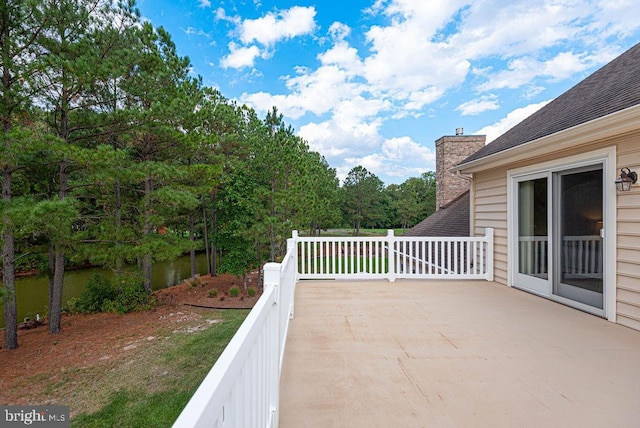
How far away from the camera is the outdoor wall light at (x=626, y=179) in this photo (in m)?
3.08

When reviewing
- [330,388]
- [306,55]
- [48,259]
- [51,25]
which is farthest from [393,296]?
[306,55]

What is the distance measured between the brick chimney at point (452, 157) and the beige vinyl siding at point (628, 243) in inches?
287

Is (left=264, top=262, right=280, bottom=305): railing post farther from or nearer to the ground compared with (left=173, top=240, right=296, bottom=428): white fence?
farther from the ground

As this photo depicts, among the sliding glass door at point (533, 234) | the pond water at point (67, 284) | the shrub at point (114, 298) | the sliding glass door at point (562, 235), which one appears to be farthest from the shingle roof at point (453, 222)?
the pond water at point (67, 284)

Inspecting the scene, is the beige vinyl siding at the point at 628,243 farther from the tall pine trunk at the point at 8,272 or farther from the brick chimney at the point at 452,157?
the tall pine trunk at the point at 8,272

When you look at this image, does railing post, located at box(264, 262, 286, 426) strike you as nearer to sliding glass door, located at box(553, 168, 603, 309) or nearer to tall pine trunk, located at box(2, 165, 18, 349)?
sliding glass door, located at box(553, 168, 603, 309)

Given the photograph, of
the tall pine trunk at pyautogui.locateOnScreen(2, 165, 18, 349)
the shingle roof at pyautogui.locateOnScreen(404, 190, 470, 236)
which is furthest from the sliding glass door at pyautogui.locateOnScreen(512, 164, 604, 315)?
the tall pine trunk at pyautogui.locateOnScreen(2, 165, 18, 349)

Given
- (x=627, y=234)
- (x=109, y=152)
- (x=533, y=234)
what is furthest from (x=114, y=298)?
(x=627, y=234)

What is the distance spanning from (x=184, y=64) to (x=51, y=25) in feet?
10.2

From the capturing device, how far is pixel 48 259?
891 cm

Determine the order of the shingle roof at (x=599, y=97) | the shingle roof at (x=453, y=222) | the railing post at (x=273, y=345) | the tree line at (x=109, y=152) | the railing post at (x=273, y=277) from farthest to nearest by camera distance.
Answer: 1. the shingle roof at (x=453, y=222)
2. the tree line at (x=109, y=152)
3. the shingle roof at (x=599, y=97)
4. the railing post at (x=273, y=277)
5. the railing post at (x=273, y=345)

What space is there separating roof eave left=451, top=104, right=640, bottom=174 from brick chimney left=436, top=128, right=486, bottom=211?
19.8ft

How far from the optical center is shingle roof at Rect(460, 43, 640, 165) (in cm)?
324

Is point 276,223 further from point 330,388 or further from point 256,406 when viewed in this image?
point 256,406
